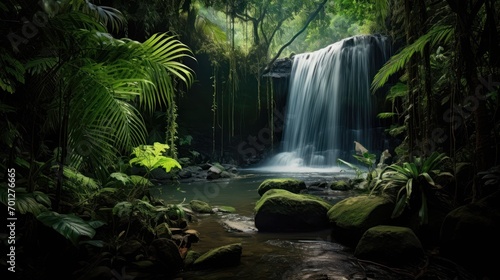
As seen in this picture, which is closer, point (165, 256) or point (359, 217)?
point (165, 256)

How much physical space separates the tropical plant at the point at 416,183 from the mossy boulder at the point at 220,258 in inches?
73.5

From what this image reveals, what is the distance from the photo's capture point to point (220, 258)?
112 inches

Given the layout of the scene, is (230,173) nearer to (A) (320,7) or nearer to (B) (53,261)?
(A) (320,7)

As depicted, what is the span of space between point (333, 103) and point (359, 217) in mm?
10271

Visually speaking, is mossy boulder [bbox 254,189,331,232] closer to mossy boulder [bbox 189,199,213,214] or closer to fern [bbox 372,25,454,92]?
mossy boulder [bbox 189,199,213,214]

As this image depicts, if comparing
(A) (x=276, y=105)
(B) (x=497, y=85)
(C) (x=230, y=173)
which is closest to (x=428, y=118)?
(B) (x=497, y=85)

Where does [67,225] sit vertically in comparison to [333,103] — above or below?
below

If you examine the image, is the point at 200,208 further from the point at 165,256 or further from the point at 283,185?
the point at 165,256

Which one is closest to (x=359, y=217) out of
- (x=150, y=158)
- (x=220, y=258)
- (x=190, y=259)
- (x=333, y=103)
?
(x=220, y=258)

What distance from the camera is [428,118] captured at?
402cm

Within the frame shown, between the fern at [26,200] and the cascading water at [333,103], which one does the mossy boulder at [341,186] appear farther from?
the fern at [26,200]

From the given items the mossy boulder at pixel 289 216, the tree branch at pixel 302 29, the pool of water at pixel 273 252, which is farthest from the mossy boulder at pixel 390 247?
the tree branch at pixel 302 29

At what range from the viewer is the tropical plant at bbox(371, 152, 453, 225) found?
3488mm

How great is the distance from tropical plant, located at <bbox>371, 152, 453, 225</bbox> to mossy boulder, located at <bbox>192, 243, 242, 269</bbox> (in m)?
1.87
